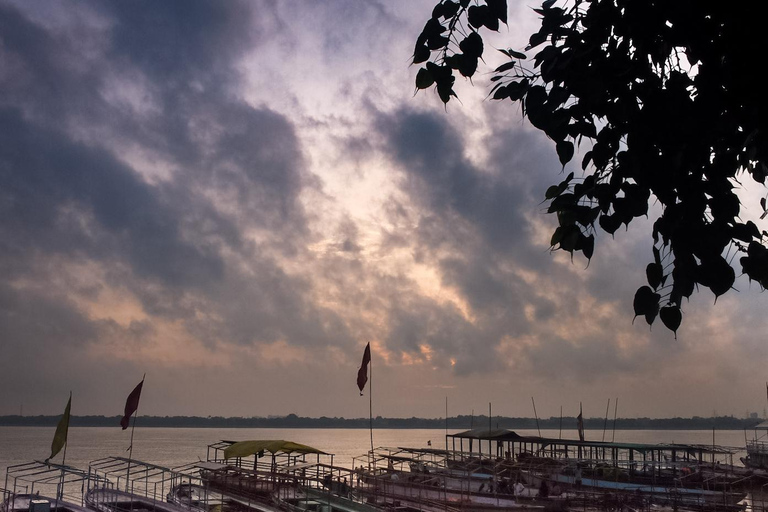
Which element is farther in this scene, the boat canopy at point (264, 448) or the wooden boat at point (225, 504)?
the boat canopy at point (264, 448)

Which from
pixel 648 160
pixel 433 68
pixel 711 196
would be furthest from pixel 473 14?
pixel 711 196

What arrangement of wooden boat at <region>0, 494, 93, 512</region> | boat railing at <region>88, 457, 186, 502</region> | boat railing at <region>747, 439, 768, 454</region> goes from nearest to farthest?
wooden boat at <region>0, 494, 93, 512</region> → boat railing at <region>88, 457, 186, 502</region> → boat railing at <region>747, 439, 768, 454</region>

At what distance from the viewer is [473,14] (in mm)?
4281

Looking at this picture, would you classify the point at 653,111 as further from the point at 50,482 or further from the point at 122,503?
the point at 50,482

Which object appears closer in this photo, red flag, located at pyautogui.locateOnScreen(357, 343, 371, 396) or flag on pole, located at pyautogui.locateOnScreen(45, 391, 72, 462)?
flag on pole, located at pyautogui.locateOnScreen(45, 391, 72, 462)

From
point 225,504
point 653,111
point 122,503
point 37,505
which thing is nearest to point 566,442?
point 225,504

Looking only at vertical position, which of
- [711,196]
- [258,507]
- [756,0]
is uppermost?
[756,0]

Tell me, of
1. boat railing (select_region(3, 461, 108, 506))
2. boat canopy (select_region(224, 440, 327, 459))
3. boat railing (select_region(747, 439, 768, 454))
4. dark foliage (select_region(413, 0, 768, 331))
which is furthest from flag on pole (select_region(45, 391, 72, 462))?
boat railing (select_region(747, 439, 768, 454))

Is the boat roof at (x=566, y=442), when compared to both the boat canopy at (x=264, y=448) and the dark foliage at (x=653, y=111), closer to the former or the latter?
the boat canopy at (x=264, y=448)

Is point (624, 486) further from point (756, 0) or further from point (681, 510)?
point (756, 0)

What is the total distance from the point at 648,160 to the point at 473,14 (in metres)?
1.41

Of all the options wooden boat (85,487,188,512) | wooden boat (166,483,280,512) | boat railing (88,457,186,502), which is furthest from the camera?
wooden boat (166,483,280,512)

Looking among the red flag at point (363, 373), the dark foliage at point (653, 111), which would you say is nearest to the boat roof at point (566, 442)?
the red flag at point (363, 373)

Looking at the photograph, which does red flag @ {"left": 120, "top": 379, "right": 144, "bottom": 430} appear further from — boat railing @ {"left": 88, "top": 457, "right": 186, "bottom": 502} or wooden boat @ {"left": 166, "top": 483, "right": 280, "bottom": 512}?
wooden boat @ {"left": 166, "top": 483, "right": 280, "bottom": 512}
